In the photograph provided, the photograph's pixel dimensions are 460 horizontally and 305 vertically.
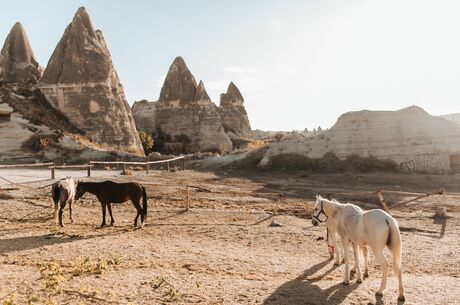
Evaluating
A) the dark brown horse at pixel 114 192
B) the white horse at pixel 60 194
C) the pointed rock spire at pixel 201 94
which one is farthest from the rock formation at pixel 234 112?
the dark brown horse at pixel 114 192

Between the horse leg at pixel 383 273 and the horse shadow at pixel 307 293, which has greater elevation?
the horse leg at pixel 383 273

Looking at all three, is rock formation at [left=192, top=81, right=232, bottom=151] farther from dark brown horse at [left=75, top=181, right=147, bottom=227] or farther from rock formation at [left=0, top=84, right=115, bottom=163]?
dark brown horse at [left=75, top=181, right=147, bottom=227]

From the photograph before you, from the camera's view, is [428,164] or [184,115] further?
[184,115]

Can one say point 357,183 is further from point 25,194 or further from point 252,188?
point 25,194

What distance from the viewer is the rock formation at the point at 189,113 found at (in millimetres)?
69312

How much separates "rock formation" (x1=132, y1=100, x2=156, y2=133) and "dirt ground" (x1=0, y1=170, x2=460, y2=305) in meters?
56.7

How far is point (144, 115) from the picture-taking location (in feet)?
245

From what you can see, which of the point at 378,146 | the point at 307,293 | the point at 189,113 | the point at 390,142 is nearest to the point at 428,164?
the point at 390,142

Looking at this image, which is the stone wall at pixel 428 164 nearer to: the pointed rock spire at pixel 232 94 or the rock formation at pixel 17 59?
the rock formation at pixel 17 59

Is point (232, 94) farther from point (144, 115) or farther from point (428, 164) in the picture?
point (428, 164)

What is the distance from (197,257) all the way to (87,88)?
140ft

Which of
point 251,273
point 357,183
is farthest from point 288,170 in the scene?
point 251,273

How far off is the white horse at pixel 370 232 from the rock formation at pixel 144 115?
66.6 metres

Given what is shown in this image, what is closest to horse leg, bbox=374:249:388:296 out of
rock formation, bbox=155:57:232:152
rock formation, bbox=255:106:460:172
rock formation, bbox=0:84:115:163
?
rock formation, bbox=255:106:460:172
